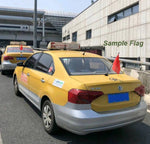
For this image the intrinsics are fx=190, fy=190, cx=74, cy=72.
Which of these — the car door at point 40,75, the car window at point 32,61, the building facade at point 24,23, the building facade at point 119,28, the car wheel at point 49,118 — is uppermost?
the building facade at point 24,23

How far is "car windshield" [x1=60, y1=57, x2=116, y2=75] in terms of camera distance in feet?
11.8

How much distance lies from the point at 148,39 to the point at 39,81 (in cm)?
1611

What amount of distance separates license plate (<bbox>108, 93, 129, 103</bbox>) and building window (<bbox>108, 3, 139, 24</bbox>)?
18.2 metres

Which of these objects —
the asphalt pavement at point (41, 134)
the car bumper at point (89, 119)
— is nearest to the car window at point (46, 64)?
the car bumper at point (89, 119)

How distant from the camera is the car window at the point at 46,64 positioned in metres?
3.86

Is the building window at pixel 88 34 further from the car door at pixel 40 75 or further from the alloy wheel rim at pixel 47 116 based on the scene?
the alloy wheel rim at pixel 47 116

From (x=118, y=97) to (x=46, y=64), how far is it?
1.76m

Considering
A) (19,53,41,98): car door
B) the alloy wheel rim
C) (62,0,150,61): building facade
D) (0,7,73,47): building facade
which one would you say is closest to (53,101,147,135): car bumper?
the alloy wheel rim

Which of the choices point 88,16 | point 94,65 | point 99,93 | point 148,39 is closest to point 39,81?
point 94,65

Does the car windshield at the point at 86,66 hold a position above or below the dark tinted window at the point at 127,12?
below

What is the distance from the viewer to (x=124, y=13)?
2178 centimetres

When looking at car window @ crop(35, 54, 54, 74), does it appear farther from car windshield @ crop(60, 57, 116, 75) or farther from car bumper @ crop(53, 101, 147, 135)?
car bumper @ crop(53, 101, 147, 135)

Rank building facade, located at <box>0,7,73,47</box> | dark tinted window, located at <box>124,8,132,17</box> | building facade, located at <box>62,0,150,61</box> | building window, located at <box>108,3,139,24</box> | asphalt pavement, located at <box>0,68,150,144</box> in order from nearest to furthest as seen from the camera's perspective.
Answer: asphalt pavement, located at <box>0,68,150,144</box>, building facade, located at <box>62,0,150,61</box>, building window, located at <box>108,3,139,24</box>, dark tinted window, located at <box>124,8,132,17</box>, building facade, located at <box>0,7,73,47</box>

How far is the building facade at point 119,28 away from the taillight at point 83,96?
1622cm
